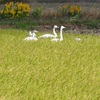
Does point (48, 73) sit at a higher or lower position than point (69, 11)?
higher

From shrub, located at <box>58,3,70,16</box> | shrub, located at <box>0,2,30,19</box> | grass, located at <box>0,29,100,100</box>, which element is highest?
grass, located at <box>0,29,100,100</box>

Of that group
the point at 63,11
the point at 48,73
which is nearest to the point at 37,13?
the point at 63,11

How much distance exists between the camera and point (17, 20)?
20.9m

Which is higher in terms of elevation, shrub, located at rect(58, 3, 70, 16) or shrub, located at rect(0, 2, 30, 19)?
shrub, located at rect(0, 2, 30, 19)

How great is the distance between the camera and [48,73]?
643cm

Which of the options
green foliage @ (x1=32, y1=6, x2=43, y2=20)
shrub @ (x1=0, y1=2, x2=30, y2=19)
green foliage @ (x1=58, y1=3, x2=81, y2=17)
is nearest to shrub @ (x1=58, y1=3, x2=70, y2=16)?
green foliage @ (x1=58, y1=3, x2=81, y2=17)

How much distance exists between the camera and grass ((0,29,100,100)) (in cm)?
530

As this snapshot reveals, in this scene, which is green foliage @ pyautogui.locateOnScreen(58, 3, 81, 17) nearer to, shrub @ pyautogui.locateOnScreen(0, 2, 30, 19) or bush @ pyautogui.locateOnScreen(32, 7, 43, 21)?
bush @ pyautogui.locateOnScreen(32, 7, 43, 21)

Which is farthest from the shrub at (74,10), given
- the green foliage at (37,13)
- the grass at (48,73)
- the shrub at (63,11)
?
the grass at (48,73)

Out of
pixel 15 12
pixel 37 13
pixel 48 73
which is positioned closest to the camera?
pixel 48 73

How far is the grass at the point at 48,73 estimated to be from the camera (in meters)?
5.30

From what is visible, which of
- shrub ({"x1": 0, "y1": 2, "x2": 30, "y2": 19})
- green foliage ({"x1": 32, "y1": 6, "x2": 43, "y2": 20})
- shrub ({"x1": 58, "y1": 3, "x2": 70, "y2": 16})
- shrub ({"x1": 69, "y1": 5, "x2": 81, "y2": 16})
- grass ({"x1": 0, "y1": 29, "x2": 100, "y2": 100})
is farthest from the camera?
shrub ({"x1": 58, "y1": 3, "x2": 70, "y2": 16})

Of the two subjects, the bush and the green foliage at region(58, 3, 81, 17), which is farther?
the green foliage at region(58, 3, 81, 17)

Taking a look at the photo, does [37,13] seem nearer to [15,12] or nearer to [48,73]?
[15,12]
